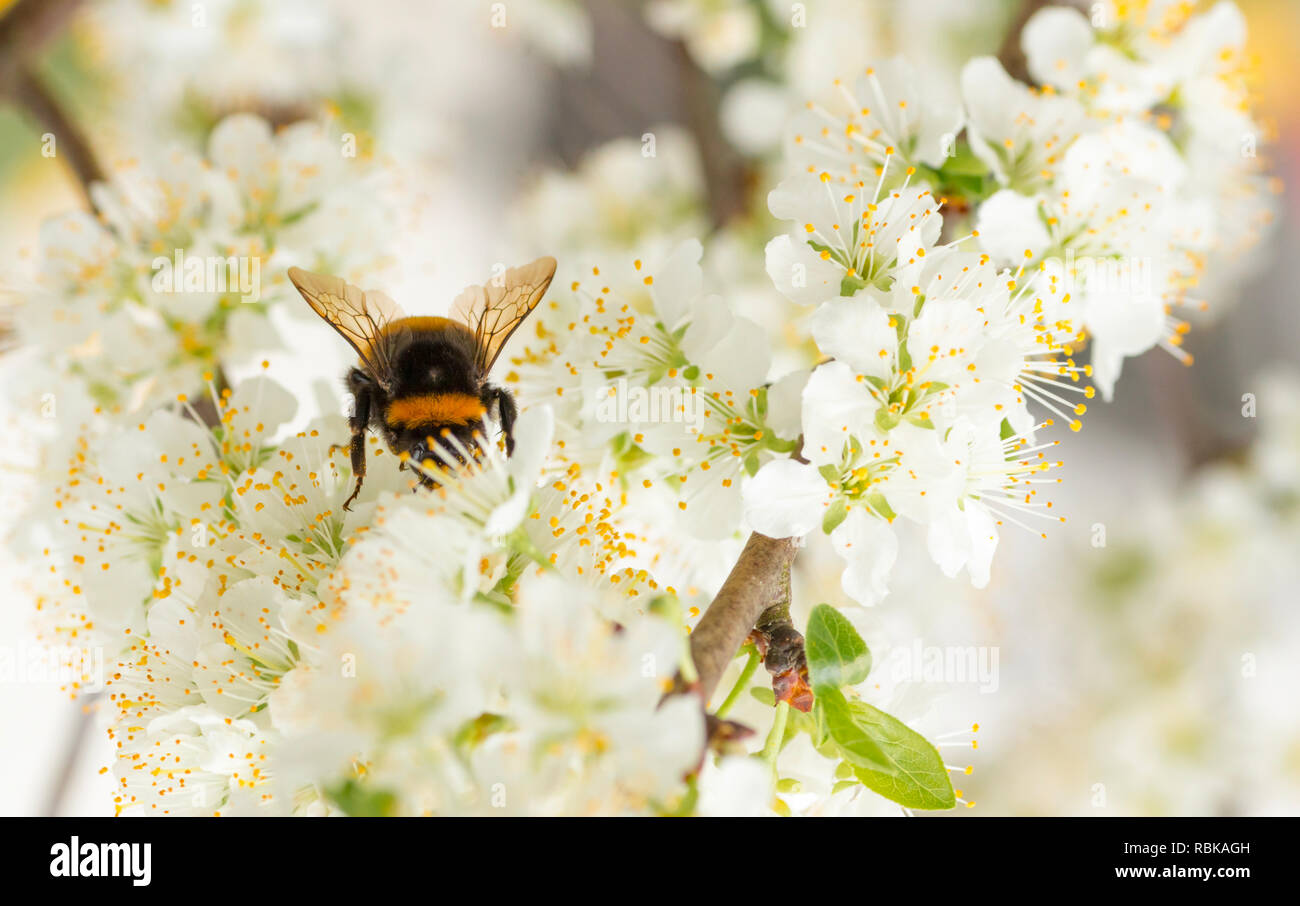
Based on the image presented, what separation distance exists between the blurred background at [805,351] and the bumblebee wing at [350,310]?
615mm

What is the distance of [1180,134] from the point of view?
4.24 ft

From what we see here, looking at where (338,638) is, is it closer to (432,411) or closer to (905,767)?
(432,411)

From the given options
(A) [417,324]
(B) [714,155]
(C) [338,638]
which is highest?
(B) [714,155]

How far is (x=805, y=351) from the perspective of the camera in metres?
1.85

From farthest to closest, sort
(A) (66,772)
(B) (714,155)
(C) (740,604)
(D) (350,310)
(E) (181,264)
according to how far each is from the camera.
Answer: (B) (714,155) < (A) (66,772) < (E) (181,264) < (D) (350,310) < (C) (740,604)

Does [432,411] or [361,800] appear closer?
[361,800]

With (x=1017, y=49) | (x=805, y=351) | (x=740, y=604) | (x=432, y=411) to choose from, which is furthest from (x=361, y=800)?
(x=805, y=351)

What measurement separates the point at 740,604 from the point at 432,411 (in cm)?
37

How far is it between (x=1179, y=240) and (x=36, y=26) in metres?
1.64

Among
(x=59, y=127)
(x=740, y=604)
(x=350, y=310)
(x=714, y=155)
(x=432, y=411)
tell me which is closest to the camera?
(x=740, y=604)

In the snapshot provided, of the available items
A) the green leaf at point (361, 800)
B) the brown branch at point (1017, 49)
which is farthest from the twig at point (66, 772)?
the brown branch at point (1017, 49)

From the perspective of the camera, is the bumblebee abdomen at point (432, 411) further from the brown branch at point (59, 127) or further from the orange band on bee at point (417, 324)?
the brown branch at point (59, 127)

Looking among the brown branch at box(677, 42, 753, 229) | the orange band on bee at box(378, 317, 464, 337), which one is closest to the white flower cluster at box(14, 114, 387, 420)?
the orange band on bee at box(378, 317, 464, 337)

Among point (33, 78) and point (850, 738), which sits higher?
point (33, 78)
